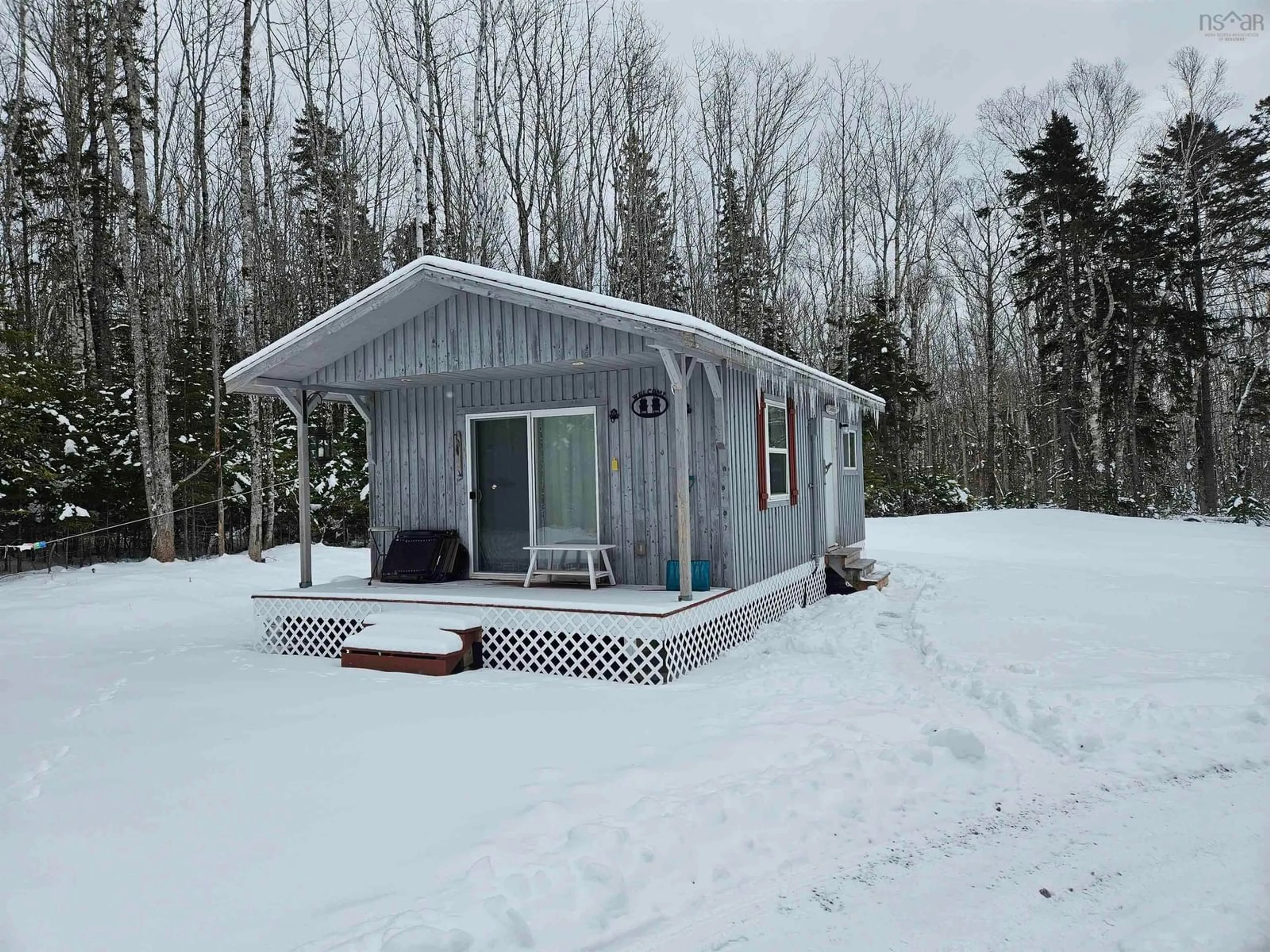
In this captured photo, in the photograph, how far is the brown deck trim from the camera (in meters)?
5.49

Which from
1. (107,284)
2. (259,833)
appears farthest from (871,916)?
(107,284)

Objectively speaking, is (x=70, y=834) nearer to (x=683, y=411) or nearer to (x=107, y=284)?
(x=683, y=411)

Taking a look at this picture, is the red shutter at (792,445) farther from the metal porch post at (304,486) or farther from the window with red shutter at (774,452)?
the metal porch post at (304,486)

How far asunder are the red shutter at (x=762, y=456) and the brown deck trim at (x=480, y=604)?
1177mm

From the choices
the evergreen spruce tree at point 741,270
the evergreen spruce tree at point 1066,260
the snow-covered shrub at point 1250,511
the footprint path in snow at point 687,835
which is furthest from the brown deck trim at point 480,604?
the evergreen spruce tree at point 1066,260

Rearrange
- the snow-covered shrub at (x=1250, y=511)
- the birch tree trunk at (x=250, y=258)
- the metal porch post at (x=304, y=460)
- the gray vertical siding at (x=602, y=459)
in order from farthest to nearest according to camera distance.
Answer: the snow-covered shrub at (x=1250, y=511)
the birch tree trunk at (x=250, y=258)
the metal porch post at (x=304, y=460)
the gray vertical siding at (x=602, y=459)

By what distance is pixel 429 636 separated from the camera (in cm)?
580

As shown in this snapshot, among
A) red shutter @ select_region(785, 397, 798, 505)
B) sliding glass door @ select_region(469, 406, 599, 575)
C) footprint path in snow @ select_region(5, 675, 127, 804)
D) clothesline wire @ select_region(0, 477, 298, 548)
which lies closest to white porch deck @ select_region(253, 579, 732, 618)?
sliding glass door @ select_region(469, 406, 599, 575)

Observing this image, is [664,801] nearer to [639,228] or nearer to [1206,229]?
[639,228]

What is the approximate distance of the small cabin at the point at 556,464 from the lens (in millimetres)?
5824

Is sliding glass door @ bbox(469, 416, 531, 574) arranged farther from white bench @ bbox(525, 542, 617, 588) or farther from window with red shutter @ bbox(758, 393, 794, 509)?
window with red shutter @ bbox(758, 393, 794, 509)

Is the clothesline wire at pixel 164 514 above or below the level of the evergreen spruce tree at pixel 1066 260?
below

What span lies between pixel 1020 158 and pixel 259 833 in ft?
67.9

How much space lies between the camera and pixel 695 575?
6.50 m
